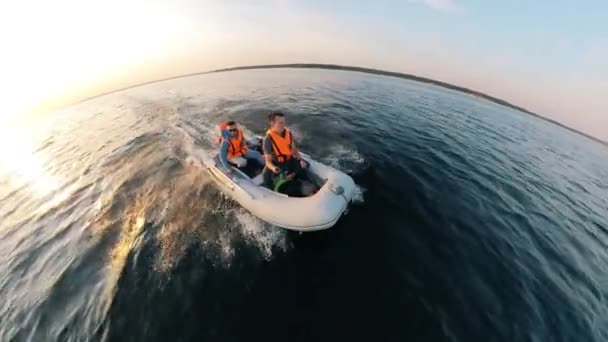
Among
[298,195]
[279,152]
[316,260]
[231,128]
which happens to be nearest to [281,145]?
[279,152]

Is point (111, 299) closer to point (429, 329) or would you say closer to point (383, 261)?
point (383, 261)

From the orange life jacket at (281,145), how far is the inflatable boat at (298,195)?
770 millimetres

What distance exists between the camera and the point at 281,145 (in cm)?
804

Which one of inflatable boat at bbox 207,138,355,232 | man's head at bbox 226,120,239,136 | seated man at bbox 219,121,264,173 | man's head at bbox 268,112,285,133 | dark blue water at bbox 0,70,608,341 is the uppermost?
man's head at bbox 268,112,285,133

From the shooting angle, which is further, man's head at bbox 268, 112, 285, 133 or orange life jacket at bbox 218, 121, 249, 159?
orange life jacket at bbox 218, 121, 249, 159

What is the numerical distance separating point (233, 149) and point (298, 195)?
2.97 meters

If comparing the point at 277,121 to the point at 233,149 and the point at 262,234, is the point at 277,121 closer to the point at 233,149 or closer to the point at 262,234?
the point at 233,149

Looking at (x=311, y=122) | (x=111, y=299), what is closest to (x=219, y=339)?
(x=111, y=299)

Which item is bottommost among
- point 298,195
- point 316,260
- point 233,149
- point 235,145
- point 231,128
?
point 316,260

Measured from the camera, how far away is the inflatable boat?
7.02m

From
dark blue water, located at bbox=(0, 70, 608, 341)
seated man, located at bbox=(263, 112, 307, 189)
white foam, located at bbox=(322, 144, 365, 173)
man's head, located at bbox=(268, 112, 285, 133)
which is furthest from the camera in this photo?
white foam, located at bbox=(322, 144, 365, 173)

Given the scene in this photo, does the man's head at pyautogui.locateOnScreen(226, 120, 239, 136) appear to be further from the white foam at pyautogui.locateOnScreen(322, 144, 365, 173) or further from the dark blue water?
the white foam at pyautogui.locateOnScreen(322, 144, 365, 173)

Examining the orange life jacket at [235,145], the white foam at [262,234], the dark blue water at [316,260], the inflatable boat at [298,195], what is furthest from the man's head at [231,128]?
the white foam at [262,234]

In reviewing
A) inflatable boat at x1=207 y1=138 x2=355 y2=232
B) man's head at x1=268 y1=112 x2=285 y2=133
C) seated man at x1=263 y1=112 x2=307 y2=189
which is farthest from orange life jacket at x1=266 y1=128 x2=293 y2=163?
inflatable boat at x1=207 y1=138 x2=355 y2=232
